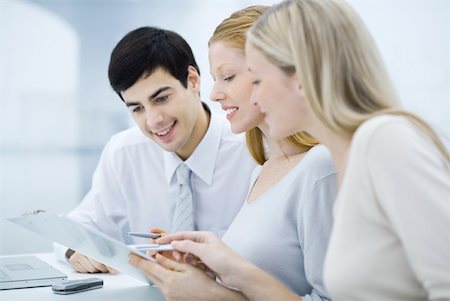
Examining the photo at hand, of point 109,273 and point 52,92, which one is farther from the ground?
point 52,92

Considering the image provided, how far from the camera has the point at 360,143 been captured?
118cm

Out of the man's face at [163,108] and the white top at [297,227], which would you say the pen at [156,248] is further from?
the man's face at [163,108]

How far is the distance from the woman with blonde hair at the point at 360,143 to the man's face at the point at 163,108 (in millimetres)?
930

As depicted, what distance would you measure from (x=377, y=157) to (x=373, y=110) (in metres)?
0.15

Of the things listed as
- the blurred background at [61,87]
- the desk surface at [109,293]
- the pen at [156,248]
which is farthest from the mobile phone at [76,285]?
the blurred background at [61,87]

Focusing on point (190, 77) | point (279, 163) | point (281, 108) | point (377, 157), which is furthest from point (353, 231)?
point (190, 77)

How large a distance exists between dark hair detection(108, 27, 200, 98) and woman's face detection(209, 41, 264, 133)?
1.52 feet

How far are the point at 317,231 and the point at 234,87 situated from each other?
0.52m

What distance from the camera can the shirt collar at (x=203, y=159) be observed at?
247 cm

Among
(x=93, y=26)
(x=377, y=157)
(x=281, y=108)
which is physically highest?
(x=93, y=26)

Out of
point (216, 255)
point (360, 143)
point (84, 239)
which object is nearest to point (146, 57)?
point (84, 239)

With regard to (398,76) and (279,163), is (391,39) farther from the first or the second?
(279,163)

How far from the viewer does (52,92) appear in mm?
4000

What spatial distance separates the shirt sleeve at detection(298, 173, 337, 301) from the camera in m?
1.53
